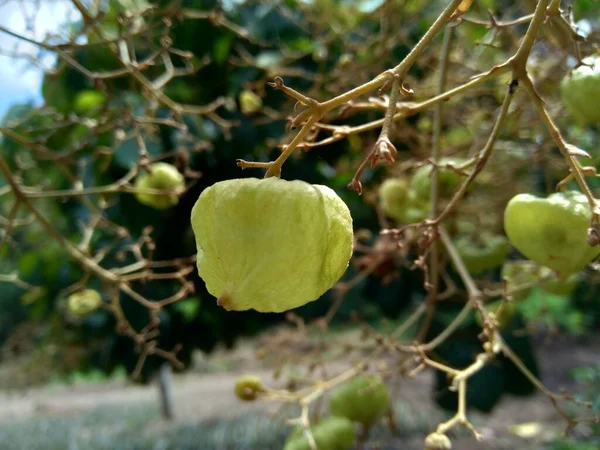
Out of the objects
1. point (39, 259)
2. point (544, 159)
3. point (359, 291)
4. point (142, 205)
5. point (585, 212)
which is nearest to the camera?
point (585, 212)

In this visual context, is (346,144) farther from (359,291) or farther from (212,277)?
(212,277)

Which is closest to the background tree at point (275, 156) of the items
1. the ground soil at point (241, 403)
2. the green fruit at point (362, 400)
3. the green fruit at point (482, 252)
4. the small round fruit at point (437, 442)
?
the green fruit at point (482, 252)

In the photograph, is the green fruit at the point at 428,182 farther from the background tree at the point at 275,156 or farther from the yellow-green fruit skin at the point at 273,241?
the yellow-green fruit skin at the point at 273,241

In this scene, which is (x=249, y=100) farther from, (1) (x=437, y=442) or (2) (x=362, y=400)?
Result: (1) (x=437, y=442)

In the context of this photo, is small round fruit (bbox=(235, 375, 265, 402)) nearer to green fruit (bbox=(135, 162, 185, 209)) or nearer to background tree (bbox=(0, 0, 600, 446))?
background tree (bbox=(0, 0, 600, 446))

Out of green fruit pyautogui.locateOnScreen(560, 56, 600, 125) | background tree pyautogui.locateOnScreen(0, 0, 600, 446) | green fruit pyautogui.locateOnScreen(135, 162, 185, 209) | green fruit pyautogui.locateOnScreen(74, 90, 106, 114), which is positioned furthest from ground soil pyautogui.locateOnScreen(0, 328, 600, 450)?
green fruit pyautogui.locateOnScreen(560, 56, 600, 125)

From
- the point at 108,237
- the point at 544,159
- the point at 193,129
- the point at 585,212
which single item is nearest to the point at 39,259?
the point at 108,237

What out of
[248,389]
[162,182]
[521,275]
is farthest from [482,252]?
[162,182]
